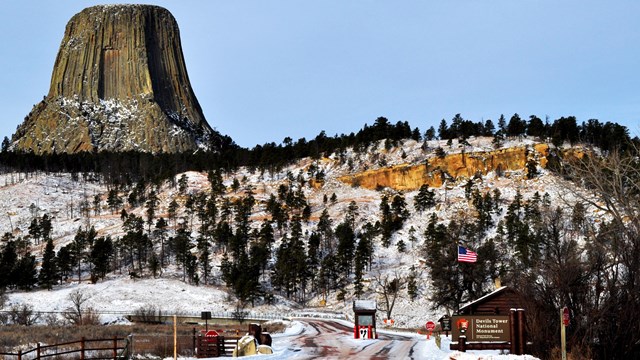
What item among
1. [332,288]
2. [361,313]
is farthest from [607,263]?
[332,288]

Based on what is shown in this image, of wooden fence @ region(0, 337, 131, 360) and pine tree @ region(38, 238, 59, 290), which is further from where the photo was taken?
pine tree @ region(38, 238, 59, 290)

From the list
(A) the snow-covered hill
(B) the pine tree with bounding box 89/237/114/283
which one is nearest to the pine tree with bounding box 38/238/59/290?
(A) the snow-covered hill

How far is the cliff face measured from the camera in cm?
14425

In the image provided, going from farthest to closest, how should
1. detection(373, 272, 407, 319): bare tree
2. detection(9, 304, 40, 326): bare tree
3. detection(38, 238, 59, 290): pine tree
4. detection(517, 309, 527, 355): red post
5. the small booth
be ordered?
1. detection(38, 238, 59, 290): pine tree
2. detection(373, 272, 407, 319): bare tree
3. detection(9, 304, 40, 326): bare tree
4. the small booth
5. detection(517, 309, 527, 355): red post

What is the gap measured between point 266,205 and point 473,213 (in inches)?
1520

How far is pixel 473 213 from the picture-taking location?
409ft

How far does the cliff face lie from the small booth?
354 feet

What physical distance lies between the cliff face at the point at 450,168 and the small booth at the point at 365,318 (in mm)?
107808

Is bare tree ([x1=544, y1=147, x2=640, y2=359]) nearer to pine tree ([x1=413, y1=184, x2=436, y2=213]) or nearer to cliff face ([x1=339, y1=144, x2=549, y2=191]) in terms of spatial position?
pine tree ([x1=413, y1=184, x2=436, y2=213])

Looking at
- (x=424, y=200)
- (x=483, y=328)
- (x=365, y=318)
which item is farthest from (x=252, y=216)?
(x=483, y=328)

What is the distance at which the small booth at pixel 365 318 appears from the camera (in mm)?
39531

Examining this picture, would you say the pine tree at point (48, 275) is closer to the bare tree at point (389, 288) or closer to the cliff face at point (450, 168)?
the bare tree at point (389, 288)

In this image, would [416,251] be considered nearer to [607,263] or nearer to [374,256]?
[374,256]

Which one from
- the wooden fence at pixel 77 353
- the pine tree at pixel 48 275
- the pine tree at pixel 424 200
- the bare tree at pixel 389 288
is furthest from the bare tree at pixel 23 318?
the pine tree at pixel 424 200
